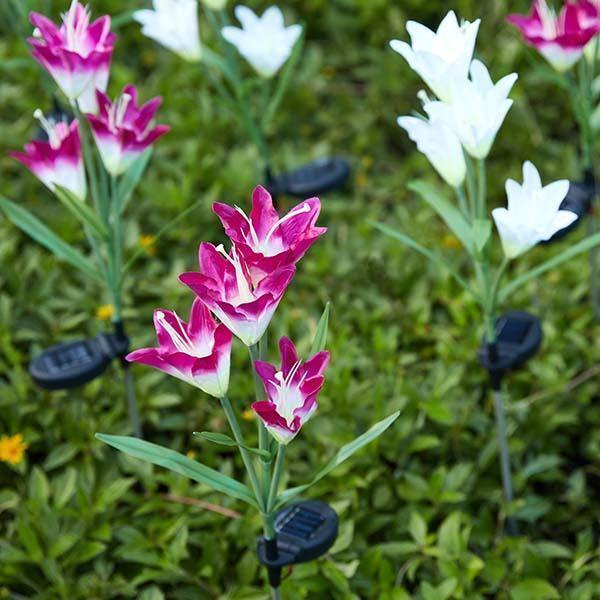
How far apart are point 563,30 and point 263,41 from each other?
0.63 metres

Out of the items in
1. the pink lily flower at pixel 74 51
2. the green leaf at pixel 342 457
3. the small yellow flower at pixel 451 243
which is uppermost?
the pink lily flower at pixel 74 51

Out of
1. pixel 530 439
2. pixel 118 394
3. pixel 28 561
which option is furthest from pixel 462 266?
pixel 28 561

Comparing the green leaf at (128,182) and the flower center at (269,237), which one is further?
the green leaf at (128,182)

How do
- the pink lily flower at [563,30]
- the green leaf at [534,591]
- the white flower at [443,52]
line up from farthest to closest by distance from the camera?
the pink lily flower at [563,30] → the green leaf at [534,591] → the white flower at [443,52]

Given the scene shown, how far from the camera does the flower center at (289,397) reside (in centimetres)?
112

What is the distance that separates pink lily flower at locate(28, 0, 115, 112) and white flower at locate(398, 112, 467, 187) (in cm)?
47

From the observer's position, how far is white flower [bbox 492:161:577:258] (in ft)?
4.22

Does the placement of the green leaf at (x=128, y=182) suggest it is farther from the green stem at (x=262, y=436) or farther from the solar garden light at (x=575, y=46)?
the solar garden light at (x=575, y=46)

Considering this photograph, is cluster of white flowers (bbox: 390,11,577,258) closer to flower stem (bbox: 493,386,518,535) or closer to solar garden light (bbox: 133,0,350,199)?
flower stem (bbox: 493,386,518,535)

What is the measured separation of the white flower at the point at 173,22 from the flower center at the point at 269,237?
2.75 ft

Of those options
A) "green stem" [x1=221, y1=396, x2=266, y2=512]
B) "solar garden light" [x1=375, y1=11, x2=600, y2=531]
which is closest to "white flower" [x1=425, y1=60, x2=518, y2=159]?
"solar garden light" [x1=375, y1=11, x2=600, y2=531]

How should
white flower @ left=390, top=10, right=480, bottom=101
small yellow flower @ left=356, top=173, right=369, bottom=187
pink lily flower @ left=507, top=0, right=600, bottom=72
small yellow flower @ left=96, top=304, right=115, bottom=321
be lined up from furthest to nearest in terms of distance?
small yellow flower @ left=356, top=173, right=369, bottom=187, small yellow flower @ left=96, top=304, right=115, bottom=321, pink lily flower @ left=507, top=0, right=600, bottom=72, white flower @ left=390, top=10, right=480, bottom=101

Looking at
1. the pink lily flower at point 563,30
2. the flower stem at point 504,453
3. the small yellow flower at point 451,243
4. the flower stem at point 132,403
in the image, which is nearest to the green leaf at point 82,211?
the flower stem at point 132,403

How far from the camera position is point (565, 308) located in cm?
216
